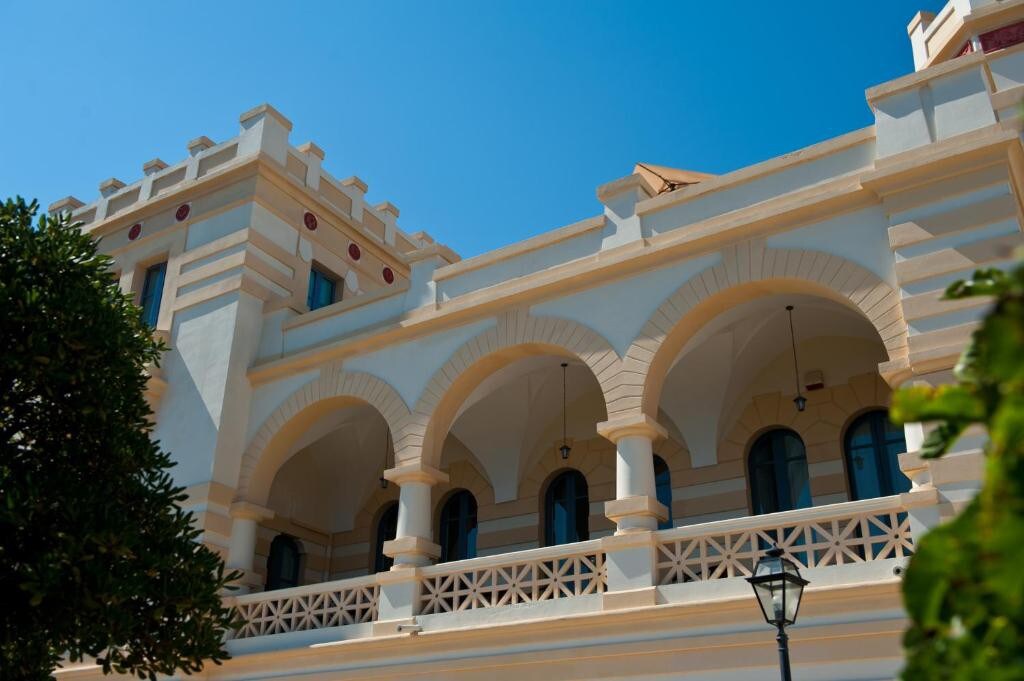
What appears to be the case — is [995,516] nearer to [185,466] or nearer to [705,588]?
[705,588]

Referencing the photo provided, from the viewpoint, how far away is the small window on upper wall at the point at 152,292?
17.2 meters

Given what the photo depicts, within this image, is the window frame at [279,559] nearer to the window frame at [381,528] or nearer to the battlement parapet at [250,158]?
the window frame at [381,528]

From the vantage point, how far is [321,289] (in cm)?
1777

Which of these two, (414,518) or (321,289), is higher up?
(321,289)

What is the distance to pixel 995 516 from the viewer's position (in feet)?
6.01

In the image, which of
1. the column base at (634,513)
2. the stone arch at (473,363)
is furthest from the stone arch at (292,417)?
the column base at (634,513)

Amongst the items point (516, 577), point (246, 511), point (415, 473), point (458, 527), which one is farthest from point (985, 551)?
point (458, 527)

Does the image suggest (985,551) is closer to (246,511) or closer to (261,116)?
(246,511)

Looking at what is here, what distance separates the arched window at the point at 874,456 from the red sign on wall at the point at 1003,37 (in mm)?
5989

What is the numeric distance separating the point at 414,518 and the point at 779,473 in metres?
4.88

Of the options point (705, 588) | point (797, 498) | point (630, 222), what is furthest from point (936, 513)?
point (630, 222)

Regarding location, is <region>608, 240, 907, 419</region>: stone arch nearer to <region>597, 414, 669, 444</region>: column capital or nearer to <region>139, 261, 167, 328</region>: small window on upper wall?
<region>597, 414, 669, 444</region>: column capital

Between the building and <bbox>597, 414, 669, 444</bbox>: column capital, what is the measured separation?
33 millimetres

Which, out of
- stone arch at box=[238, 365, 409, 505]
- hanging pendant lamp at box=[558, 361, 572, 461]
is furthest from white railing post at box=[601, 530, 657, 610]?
stone arch at box=[238, 365, 409, 505]
